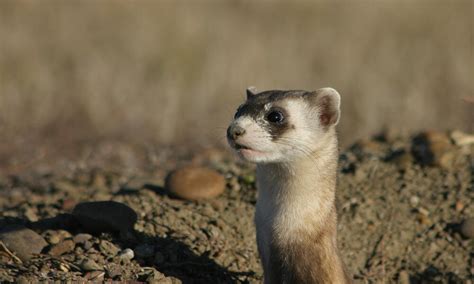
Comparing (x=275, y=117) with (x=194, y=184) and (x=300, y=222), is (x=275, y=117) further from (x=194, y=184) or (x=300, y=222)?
(x=194, y=184)

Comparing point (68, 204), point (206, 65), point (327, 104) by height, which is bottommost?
point (68, 204)

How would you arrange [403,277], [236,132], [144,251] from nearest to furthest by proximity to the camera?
[236,132] → [144,251] → [403,277]

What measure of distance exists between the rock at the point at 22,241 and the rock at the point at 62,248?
7 centimetres

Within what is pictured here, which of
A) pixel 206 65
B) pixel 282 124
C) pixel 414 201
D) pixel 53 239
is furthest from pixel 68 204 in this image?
pixel 206 65

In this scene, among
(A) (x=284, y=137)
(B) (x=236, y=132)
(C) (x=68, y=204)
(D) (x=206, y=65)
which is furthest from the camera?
(D) (x=206, y=65)

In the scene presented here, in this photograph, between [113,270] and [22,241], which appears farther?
[22,241]

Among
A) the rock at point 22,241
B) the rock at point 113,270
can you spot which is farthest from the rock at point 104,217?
the rock at point 113,270

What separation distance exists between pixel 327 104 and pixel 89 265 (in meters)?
1.74

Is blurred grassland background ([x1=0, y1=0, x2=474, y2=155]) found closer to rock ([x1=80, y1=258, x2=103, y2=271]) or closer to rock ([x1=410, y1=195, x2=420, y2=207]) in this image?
rock ([x1=410, y1=195, x2=420, y2=207])

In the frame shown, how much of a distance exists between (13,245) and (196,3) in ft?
31.4

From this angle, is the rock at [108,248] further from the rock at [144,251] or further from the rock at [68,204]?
the rock at [68,204]

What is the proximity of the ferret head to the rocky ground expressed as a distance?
101 cm

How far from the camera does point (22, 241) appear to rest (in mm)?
4582

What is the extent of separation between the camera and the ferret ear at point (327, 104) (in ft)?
14.4
